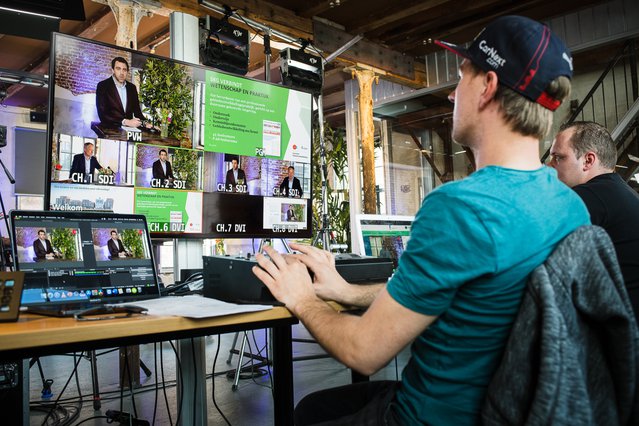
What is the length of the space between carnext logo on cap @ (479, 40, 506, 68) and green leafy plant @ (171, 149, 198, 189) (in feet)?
4.24

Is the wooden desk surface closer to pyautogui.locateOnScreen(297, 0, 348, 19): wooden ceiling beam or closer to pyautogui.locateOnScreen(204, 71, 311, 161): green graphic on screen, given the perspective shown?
pyautogui.locateOnScreen(204, 71, 311, 161): green graphic on screen

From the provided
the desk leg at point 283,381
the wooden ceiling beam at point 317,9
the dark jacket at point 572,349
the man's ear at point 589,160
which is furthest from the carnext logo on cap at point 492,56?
the wooden ceiling beam at point 317,9

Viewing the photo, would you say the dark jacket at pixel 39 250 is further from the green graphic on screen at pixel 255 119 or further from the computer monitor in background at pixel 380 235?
the computer monitor in background at pixel 380 235

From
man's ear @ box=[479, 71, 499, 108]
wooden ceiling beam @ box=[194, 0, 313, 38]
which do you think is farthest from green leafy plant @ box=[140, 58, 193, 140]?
wooden ceiling beam @ box=[194, 0, 313, 38]

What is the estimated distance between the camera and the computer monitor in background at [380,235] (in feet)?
8.10

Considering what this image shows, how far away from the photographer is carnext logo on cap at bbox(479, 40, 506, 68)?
38.2 inches

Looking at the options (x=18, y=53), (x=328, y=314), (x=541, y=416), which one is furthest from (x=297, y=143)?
(x=18, y=53)

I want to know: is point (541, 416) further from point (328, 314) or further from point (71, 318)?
point (71, 318)

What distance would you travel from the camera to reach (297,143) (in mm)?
2355

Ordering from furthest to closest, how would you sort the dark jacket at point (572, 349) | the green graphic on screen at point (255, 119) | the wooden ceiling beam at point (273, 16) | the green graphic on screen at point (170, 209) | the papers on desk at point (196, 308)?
1. the wooden ceiling beam at point (273, 16)
2. the green graphic on screen at point (255, 119)
3. the green graphic on screen at point (170, 209)
4. the papers on desk at point (196, 308)
5. the dark jacket at point (572, 349)

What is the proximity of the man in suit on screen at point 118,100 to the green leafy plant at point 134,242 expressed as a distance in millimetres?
494

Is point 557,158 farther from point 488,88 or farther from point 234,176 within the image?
point 488,88

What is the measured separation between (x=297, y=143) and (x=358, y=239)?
1.75ft

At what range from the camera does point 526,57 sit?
943 mm
